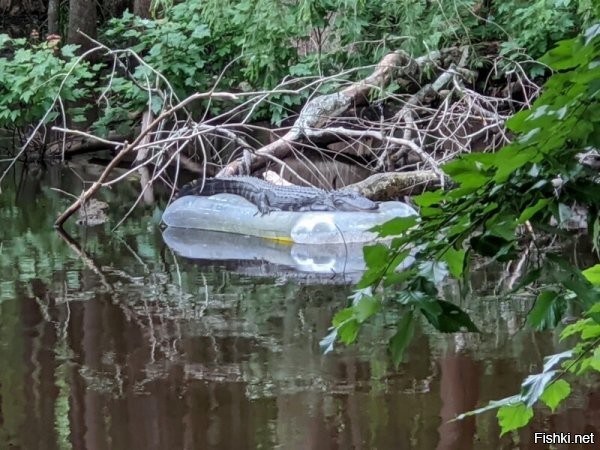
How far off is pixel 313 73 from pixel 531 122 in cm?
947

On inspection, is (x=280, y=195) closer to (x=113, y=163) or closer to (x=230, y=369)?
(x=113, y=163)

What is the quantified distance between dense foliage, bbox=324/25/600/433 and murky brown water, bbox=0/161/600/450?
2.07 meters

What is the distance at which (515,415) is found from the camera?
1.06 metres

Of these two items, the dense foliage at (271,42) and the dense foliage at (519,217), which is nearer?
the dense foliage at (519,217)

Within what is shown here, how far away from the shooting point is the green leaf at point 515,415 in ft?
3.45

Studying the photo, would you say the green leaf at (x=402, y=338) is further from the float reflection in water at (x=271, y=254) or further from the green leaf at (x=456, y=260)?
the float reflection in water at (x=271, y=254)

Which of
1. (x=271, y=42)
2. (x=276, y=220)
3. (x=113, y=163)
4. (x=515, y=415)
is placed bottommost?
(x=515, y=415)

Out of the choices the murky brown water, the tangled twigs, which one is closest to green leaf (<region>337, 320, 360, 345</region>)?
the murky brown water

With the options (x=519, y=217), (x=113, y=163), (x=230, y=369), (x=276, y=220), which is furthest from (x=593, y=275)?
(x=113, y=163)

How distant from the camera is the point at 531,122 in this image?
0.94 metres

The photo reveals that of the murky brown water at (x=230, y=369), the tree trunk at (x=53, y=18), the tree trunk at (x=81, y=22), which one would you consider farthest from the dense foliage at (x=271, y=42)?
the tree trunk at (x=53, y=18)

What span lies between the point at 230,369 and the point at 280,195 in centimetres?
354

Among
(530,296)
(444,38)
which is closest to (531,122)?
(530,296)

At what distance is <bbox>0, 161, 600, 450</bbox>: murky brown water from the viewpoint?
3148 mm
